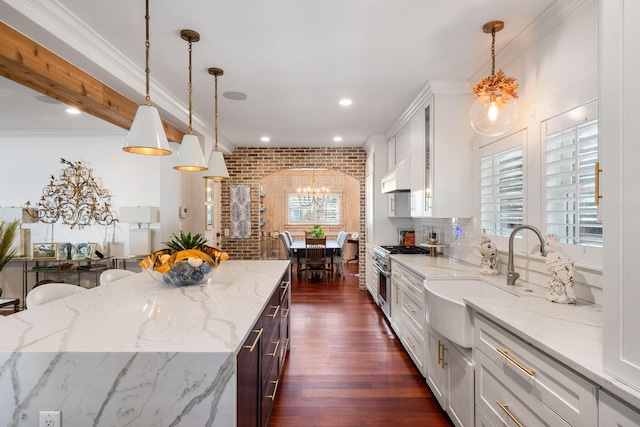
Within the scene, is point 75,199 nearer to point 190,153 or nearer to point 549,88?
point 190,153

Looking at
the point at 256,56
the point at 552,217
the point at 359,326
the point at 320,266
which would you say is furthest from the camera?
the point at 320,266

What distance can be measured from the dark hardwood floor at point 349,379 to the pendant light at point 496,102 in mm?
1995

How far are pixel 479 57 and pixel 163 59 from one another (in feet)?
8.33

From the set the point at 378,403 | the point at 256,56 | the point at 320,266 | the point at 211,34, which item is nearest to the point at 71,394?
the point at 378,403

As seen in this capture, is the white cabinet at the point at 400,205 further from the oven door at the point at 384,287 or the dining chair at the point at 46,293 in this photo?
the dining chair at the point at 46,293

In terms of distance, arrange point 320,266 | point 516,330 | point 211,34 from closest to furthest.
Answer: point 516,330 → point 211,34 → point 320,266

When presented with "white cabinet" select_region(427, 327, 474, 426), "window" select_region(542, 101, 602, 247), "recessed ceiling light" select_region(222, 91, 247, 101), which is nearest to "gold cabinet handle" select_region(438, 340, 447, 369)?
"white cabinet" select_region(427, 327, 474, 426)

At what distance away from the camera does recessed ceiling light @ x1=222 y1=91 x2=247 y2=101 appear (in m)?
3.38

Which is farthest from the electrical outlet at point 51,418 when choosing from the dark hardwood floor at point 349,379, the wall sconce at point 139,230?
the wall sconce at point 139,230

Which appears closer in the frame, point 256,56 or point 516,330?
point 516,330

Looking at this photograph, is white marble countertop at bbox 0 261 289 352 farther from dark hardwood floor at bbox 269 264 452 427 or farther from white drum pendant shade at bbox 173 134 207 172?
→ dark hardwood floor at bbox 269 264 452 427

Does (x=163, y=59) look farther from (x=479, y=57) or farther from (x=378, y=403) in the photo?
(x=378, y=403)

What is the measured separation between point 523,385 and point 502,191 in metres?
1.64

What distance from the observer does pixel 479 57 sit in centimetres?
261
